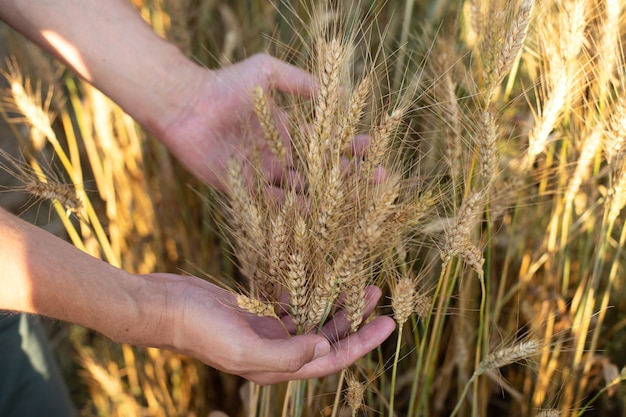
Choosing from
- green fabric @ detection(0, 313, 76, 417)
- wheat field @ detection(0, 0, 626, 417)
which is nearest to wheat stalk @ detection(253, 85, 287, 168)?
wheat field @ detection(0, 0, 626, 417)

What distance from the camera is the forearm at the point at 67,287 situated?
73cm

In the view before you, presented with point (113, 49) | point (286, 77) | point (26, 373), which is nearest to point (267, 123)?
point (286, 77)

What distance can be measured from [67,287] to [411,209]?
46 cm

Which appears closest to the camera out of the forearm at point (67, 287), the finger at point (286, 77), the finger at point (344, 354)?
the forearm at point (67, 287)

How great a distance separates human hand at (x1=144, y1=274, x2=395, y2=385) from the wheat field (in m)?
0.04

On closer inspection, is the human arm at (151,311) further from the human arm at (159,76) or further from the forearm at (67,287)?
the human arm at (159,76)

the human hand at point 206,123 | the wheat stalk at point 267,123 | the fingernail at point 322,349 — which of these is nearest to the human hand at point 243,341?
the fingernail at point 322,349

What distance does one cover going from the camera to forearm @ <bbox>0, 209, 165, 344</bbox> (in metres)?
0.73

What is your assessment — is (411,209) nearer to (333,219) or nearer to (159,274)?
(333,219)

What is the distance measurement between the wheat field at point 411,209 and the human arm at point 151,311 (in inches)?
1.7

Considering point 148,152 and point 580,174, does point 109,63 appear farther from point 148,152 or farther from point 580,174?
point 580,174

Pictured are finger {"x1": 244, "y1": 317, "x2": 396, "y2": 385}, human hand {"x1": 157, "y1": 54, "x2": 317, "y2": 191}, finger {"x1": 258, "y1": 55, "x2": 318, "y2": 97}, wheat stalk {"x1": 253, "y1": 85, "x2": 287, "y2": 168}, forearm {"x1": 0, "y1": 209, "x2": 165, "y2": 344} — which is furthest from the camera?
human hand {"x1": 157, "y1": 54, "x2": 317, "y2": 191}

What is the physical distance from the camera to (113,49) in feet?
3.86

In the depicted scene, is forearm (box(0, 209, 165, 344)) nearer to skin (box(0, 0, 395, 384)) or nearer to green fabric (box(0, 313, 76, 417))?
skin (box(0, 0, 395, 384))
